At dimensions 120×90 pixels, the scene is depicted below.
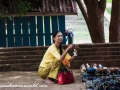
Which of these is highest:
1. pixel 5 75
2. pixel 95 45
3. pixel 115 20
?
pixel 115 20

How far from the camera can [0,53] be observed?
768cm

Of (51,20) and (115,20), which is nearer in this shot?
(115,20)

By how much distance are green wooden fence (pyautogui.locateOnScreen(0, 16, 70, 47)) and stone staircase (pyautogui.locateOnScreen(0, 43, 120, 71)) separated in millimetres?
1772

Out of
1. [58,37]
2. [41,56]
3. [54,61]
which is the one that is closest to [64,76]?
[54,61]

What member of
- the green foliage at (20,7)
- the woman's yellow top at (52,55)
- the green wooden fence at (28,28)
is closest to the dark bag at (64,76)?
the woman's yellow top at (52,55)

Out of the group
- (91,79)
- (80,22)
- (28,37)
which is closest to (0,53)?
(28,37)

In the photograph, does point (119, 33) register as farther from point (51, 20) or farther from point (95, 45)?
point (51, 20)

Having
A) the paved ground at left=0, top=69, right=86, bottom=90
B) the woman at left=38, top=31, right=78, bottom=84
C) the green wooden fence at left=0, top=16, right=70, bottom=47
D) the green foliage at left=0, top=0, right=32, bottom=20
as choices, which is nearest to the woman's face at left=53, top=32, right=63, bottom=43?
the woman at left=38, top=31, right=78, bottom=84

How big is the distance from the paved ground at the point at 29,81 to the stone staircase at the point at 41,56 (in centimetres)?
18

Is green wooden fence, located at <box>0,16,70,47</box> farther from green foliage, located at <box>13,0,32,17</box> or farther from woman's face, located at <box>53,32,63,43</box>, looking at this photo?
woman's face, located at <box>53,32,63,43</box>

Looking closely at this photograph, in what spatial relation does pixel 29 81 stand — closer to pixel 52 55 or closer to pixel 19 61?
pixel 52 55

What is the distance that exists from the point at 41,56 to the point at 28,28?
6.74ft

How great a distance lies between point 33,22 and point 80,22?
13457mm

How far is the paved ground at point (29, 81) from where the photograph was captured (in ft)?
19.6
